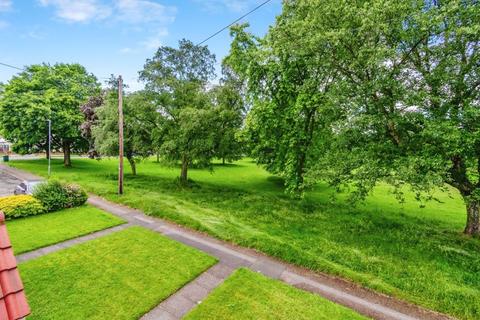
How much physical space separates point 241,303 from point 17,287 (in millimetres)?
5080

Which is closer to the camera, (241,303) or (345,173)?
(241,303)

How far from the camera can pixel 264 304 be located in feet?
22.6

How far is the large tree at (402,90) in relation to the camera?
936 cm

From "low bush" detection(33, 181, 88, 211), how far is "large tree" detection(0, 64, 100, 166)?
16.4 metres

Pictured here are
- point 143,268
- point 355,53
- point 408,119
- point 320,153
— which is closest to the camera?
point 143,268

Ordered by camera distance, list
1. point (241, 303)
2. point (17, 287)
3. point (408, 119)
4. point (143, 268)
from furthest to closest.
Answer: point (408, 119) < point (143, 268) < point (241, 303) < point (17, 287)

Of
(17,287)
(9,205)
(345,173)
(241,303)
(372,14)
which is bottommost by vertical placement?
(241,303)

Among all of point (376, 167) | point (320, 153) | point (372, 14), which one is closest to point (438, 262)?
point (376, 167)

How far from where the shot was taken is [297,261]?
937 cm

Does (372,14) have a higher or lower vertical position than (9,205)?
higher

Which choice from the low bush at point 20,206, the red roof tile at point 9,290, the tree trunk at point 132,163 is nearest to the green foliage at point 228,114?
the tree trunk at point 132,163

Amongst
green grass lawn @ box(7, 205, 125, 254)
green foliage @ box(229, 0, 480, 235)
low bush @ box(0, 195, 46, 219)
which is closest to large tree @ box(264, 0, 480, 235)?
green foliage @ box(229, 0, 480, 235)

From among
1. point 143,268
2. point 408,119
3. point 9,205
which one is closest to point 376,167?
point 408,119

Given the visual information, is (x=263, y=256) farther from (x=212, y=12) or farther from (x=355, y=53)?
(x=212, y=12)
